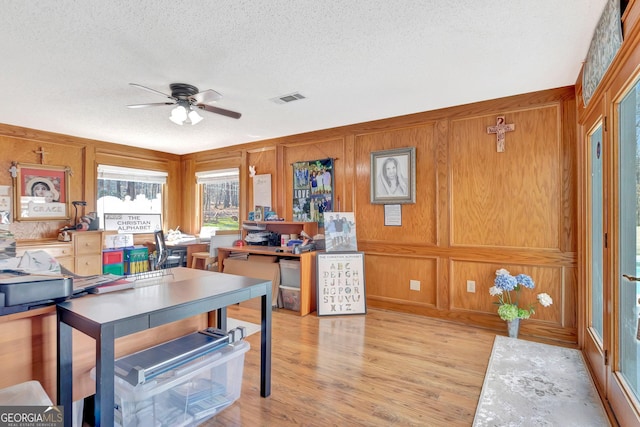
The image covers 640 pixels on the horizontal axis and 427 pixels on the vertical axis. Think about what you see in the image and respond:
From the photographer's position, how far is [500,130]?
3.29 meters

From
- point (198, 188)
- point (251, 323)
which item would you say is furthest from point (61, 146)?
point (251, 323)

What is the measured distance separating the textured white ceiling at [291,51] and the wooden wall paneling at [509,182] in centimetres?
34

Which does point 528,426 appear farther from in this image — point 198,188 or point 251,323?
point 198,188

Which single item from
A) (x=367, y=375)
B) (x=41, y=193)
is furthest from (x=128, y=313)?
(x=41, y=193)

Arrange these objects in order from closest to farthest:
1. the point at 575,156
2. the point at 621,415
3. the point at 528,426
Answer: the point at 621,415, the point at 528,426, the point at 575,156

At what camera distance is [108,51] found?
2289 mm

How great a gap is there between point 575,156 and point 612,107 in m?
1.25

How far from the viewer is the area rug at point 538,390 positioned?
1888 mm

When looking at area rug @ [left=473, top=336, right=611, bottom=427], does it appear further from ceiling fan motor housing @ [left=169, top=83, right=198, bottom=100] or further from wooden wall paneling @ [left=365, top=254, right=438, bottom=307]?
ceiling fan motor housing @ [left=169, top=83, right=198, bottom=100]

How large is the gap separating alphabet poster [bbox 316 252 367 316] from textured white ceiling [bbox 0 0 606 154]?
5.55ft

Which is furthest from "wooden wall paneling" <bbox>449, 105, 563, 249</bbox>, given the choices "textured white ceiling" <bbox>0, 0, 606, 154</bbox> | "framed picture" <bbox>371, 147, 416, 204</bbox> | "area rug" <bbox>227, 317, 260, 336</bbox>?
"area rug" <bbox>227, 317, 260, 336</bbox>

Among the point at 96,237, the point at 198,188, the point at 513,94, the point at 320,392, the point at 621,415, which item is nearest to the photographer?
the point at 621,415

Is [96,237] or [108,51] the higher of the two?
[108,51]

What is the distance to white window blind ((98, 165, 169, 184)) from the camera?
5.21 meters
